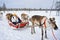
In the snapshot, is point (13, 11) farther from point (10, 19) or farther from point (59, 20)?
point (59, 20)

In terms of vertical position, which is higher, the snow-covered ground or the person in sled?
the person in sled

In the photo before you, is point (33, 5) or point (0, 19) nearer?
point (0, 19)

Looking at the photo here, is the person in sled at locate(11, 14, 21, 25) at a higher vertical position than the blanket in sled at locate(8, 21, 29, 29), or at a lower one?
higher

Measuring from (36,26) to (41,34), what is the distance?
0.11 m

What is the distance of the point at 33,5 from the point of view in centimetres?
191

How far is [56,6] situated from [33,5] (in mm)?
264

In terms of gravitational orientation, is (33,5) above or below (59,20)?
above

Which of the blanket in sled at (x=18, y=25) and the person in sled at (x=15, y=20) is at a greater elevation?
the person in sled at (x=15, y=20)

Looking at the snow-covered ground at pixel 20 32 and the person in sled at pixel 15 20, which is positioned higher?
the person in sled at pixel 15 20

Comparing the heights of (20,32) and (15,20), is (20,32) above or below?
below

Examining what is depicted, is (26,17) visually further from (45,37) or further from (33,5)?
(45,37)

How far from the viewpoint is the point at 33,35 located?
185cm


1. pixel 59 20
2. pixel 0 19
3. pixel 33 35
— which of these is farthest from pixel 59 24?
pixel 0 19

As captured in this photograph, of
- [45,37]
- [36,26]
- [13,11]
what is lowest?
[45,37]
